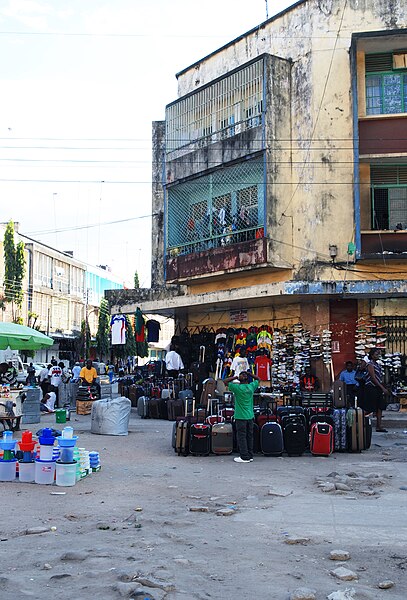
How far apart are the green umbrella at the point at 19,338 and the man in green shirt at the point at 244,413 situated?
24.0 feet

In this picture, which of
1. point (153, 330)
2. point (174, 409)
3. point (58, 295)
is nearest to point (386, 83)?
point (174, 409)

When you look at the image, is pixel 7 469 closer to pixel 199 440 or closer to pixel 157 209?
pixel 199 440

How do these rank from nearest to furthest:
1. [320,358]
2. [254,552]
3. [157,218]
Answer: [254,552] < [320,358] < [157,218]

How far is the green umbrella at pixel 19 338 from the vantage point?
719 inches

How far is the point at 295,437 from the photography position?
44.8 feet

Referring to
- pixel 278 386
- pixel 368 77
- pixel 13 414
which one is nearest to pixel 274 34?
pixel 368 77

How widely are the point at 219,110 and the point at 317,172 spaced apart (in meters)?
4.64

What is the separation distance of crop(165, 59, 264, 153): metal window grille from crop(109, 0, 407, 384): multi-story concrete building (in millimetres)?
59

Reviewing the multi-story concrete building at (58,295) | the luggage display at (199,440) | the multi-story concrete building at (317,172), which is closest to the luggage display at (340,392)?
the multi-story concrete building at (317,172)

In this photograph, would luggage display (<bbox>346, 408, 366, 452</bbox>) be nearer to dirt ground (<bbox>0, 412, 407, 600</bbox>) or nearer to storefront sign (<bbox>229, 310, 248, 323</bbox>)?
dirt ground (<bbox>0, 412, 407, 600</bbox>)

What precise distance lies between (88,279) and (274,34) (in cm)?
5336

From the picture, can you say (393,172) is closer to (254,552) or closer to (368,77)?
(368,77)

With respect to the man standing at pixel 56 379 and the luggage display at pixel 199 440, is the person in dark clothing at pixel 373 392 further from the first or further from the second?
the man standing at pixel 56 379

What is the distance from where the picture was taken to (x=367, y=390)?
17047 mm
